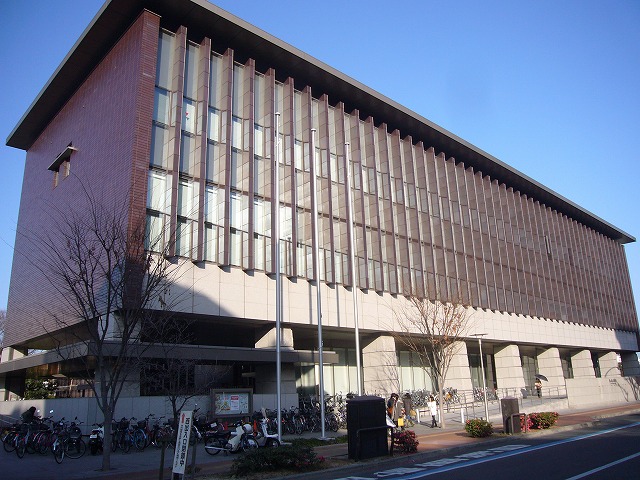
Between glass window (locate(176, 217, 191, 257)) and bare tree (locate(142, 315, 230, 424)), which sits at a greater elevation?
glass window (locate(176, 217, 191, 257))

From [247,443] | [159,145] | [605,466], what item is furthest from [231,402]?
[605,466]

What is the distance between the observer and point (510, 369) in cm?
5106

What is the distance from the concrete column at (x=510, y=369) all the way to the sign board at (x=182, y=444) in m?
43.7

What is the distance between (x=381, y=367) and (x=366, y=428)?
2201 cm

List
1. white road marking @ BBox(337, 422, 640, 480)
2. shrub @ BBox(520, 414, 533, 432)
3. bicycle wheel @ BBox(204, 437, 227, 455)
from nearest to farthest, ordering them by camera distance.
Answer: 1. white road marking @ BBox(337, 422, 640, 480)
2. bicycle wheel @ BBox(204, 437, 227, 455)
3. shrub @ BBox(520, 414, 533, 432)

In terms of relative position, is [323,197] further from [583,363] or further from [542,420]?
[583,363]

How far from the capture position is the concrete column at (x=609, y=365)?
71.2m

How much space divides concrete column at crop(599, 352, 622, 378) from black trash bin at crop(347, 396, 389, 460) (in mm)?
65748

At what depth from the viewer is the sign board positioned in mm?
11930

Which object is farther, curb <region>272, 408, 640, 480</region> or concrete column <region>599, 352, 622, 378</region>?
concrete column <region>599, 352, 622, 378</region>

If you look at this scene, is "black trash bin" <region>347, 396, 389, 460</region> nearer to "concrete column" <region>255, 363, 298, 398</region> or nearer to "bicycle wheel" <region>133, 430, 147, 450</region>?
"bicycle wheel" <region>133, 430, 147, 450</region>

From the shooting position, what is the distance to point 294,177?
116ft

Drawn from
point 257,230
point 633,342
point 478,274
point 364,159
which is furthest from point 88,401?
point 633,342

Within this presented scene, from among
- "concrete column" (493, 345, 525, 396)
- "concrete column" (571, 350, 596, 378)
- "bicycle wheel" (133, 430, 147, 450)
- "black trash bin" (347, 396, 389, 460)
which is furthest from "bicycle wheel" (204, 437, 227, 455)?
"concrete column" (571, 350, 596, 378)
